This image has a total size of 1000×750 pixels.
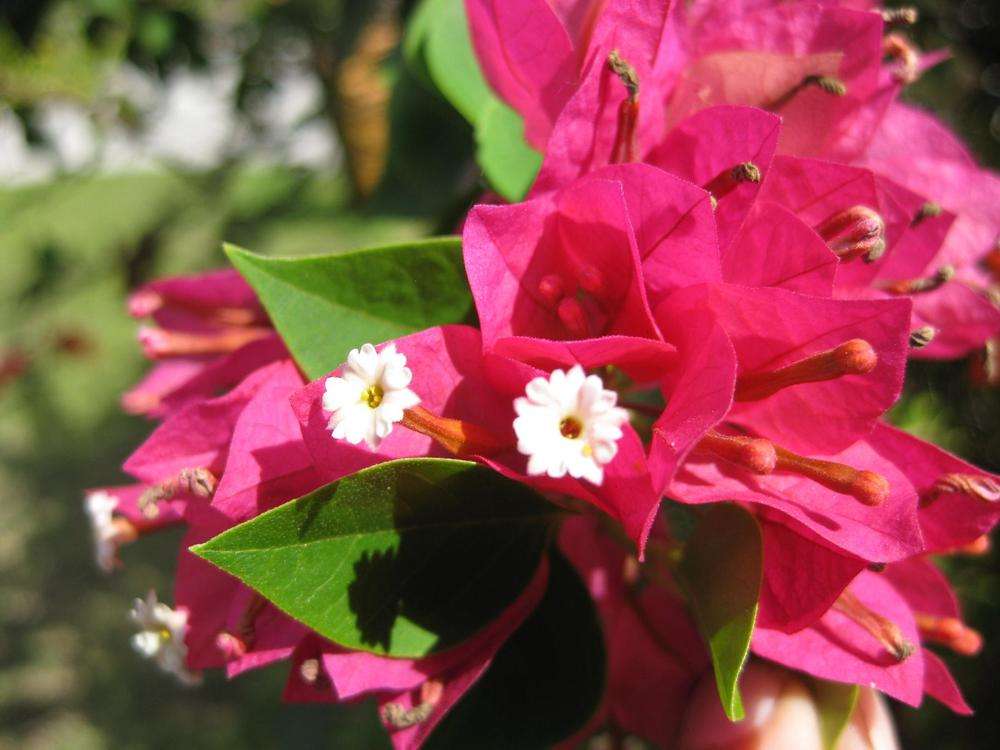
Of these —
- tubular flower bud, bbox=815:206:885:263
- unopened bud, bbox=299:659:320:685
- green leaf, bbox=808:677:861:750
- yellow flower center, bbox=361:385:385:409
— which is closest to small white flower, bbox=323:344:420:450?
yellow flower center, bbox=361:385:385:409

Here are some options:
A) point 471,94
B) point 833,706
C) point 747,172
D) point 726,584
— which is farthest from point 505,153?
point 833,706

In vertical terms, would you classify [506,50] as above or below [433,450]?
above

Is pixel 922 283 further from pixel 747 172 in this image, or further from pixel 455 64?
pixel 455 64

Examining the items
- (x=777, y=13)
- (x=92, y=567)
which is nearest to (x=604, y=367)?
(x=777, y=13)

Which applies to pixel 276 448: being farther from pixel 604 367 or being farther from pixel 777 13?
pixel 777 13

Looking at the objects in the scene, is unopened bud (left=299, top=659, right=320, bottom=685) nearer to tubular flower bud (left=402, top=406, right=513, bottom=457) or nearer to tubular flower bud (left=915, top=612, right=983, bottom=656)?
tubular flower bud (left=402, top=406, right=513, bottom=457)

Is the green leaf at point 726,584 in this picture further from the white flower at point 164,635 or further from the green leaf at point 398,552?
the white flower at point 164,635

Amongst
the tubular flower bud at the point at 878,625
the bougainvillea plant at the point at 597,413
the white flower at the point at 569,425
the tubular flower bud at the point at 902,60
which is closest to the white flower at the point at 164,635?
the bougainvillea plant at the point at 597,413
